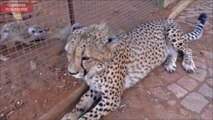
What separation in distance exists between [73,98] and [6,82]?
0.72 meters

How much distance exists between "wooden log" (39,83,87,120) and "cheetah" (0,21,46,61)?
1.10 m

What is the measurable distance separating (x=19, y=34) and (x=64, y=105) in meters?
1.35

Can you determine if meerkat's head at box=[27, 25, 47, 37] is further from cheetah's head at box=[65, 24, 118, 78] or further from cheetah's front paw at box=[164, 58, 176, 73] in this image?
cheetah's front paw at box=[164, 58, 176, 73]

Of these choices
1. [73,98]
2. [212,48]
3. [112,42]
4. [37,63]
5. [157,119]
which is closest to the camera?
[112,42]

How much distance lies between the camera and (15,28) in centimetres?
378

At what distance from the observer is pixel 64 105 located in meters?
2.83

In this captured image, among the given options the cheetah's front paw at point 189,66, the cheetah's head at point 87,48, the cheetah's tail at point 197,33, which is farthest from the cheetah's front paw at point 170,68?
the cheetah's head at point 87,48

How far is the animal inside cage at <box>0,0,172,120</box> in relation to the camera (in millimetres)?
2775

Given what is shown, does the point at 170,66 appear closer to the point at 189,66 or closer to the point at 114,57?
the point at 189,66

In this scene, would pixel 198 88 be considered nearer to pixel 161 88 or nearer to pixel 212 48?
pixel 161 88

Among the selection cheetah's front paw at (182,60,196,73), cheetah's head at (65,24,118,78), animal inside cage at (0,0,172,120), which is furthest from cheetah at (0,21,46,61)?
cheetah's front paw at (182,60,196,73)

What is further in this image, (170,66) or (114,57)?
(170,66)

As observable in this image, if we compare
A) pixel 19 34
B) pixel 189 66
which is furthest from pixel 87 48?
pixel 19 34

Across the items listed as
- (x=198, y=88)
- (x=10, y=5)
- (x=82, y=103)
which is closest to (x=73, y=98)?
(x=82, y=103)
